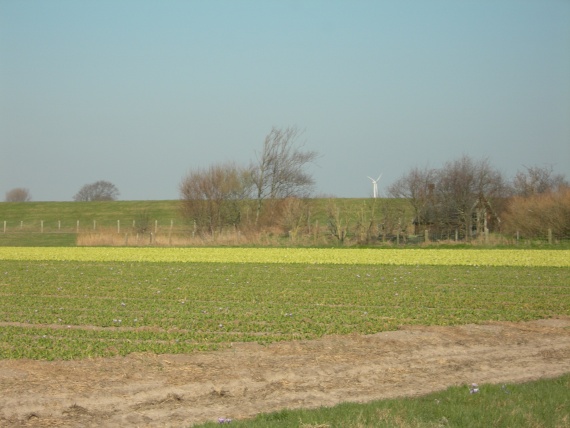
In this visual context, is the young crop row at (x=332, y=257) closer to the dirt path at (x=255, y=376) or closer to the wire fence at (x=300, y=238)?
the wire fence at (x=300, y=238)

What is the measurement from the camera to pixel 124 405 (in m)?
9.03

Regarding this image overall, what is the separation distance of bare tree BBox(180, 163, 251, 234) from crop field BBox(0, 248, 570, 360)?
27494 millimetres

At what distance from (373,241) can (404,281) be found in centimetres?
2699

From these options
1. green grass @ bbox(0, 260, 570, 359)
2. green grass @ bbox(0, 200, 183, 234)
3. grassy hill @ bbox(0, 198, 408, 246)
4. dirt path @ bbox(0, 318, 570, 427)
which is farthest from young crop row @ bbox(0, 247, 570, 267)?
green grass @ bbox(0, 200, 183, 234)

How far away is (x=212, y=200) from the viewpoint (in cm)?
6469

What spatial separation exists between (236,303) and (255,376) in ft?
27.6

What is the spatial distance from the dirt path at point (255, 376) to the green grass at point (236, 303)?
Result: 106 centimetres

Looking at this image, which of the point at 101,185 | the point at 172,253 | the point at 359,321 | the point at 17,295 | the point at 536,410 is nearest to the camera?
the point at 536,410

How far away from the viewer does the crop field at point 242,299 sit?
13.5 meters

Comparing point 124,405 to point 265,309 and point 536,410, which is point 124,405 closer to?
point 536,410

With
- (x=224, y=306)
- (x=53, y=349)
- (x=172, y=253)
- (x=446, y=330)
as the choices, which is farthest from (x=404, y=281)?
(x=172, y=253)

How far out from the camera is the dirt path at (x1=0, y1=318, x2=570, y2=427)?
8.85m

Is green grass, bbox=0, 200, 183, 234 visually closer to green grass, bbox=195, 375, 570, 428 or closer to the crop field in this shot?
the crop field

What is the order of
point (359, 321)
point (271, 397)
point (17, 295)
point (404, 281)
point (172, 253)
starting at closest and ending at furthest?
point (271, 397) < point (359, 321) < point (17, 295) < point (404, 281) < point (172, 253)
